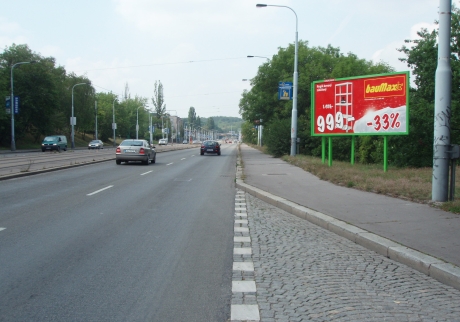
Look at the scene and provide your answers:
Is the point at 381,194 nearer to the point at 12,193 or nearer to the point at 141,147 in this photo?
the point at 12,193

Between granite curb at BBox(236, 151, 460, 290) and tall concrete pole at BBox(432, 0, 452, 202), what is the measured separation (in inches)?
108

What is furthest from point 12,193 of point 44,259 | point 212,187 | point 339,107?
point 339,107

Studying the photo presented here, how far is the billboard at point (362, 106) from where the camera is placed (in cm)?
1773

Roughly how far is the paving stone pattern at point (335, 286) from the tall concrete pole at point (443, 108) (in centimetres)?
348

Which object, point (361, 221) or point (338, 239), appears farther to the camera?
point (361, 221)

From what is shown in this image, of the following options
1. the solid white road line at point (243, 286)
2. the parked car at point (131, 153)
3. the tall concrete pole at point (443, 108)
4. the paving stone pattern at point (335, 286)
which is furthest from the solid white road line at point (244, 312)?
the parked car at point (131, 153)

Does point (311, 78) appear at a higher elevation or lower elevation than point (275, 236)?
higher

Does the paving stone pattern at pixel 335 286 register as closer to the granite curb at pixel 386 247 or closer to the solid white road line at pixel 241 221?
the granite curb at pixel 386 247

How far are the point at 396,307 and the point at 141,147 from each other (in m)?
23.1

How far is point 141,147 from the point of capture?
1046 inches

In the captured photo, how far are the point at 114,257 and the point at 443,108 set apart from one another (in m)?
7.43

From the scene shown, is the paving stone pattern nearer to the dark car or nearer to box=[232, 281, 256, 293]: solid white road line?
box=[232, 281, 256, 293]: solid white road line

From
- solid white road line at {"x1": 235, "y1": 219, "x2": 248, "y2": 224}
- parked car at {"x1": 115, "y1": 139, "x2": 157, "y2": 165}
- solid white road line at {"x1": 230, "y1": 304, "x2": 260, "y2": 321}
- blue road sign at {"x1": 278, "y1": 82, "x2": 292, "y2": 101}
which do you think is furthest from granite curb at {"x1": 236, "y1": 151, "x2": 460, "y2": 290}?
blue road sign at {"x1": 278, "y1": 82, "x2": 292, "y2": 101}

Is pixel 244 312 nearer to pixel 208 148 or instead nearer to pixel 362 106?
pixel 362 106
